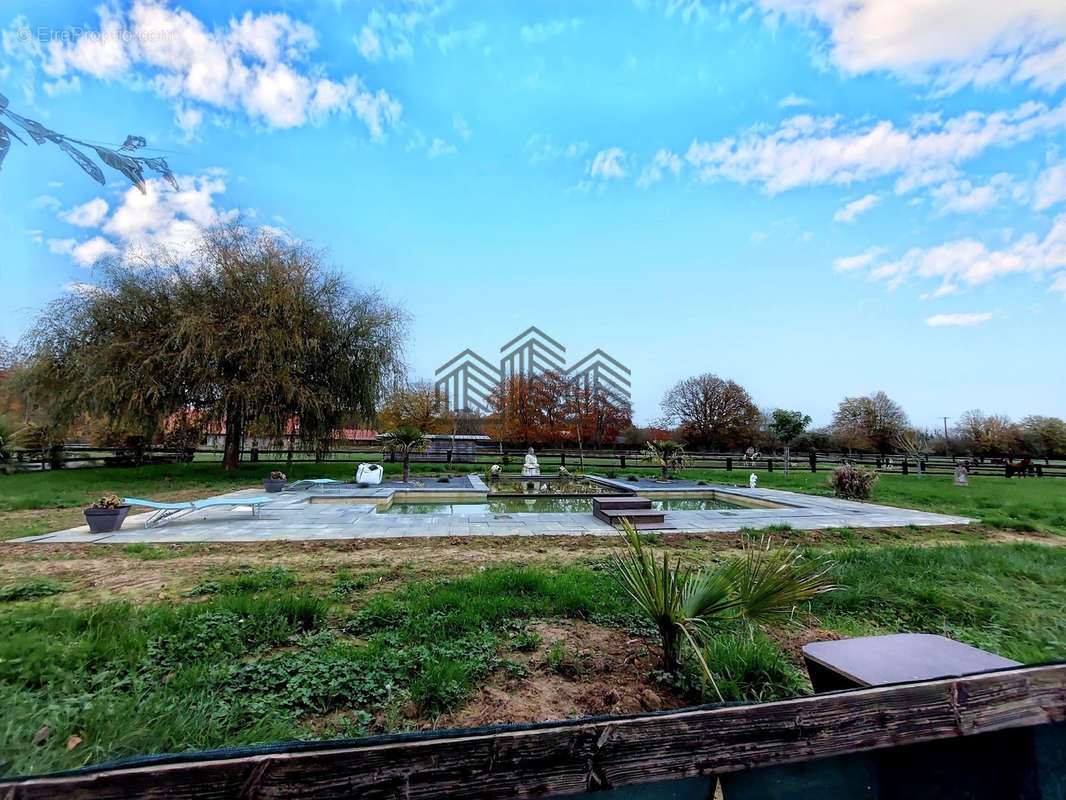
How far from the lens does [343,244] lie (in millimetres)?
17391

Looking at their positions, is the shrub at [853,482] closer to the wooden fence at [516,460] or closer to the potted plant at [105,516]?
the wooden fence at [516,460]

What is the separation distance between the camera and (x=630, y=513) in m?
8.08

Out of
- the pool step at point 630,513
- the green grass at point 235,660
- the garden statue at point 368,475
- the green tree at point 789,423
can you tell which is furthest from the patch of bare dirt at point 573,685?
the green tree at point 789,423

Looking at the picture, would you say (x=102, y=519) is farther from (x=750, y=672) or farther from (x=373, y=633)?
(x=750, y=672)

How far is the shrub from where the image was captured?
11742mm

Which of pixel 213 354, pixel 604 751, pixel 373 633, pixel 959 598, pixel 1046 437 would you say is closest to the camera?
pixel 604 751

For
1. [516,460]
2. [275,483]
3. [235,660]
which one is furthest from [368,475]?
[235,660]

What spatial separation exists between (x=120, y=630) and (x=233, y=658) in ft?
2.81

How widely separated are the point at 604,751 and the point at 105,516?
8.48 metres

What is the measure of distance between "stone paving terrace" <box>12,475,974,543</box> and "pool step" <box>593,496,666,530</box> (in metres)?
0.20

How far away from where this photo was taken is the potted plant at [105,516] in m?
6.66

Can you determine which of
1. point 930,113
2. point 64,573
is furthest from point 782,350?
point 64,573

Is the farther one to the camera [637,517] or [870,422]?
[870,422]

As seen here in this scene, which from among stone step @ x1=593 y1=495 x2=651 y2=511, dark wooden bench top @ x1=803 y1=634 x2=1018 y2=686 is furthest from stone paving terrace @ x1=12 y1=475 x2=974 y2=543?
dark wooden bench top @ x1=803 y1=634 x2=1018 y2=686
